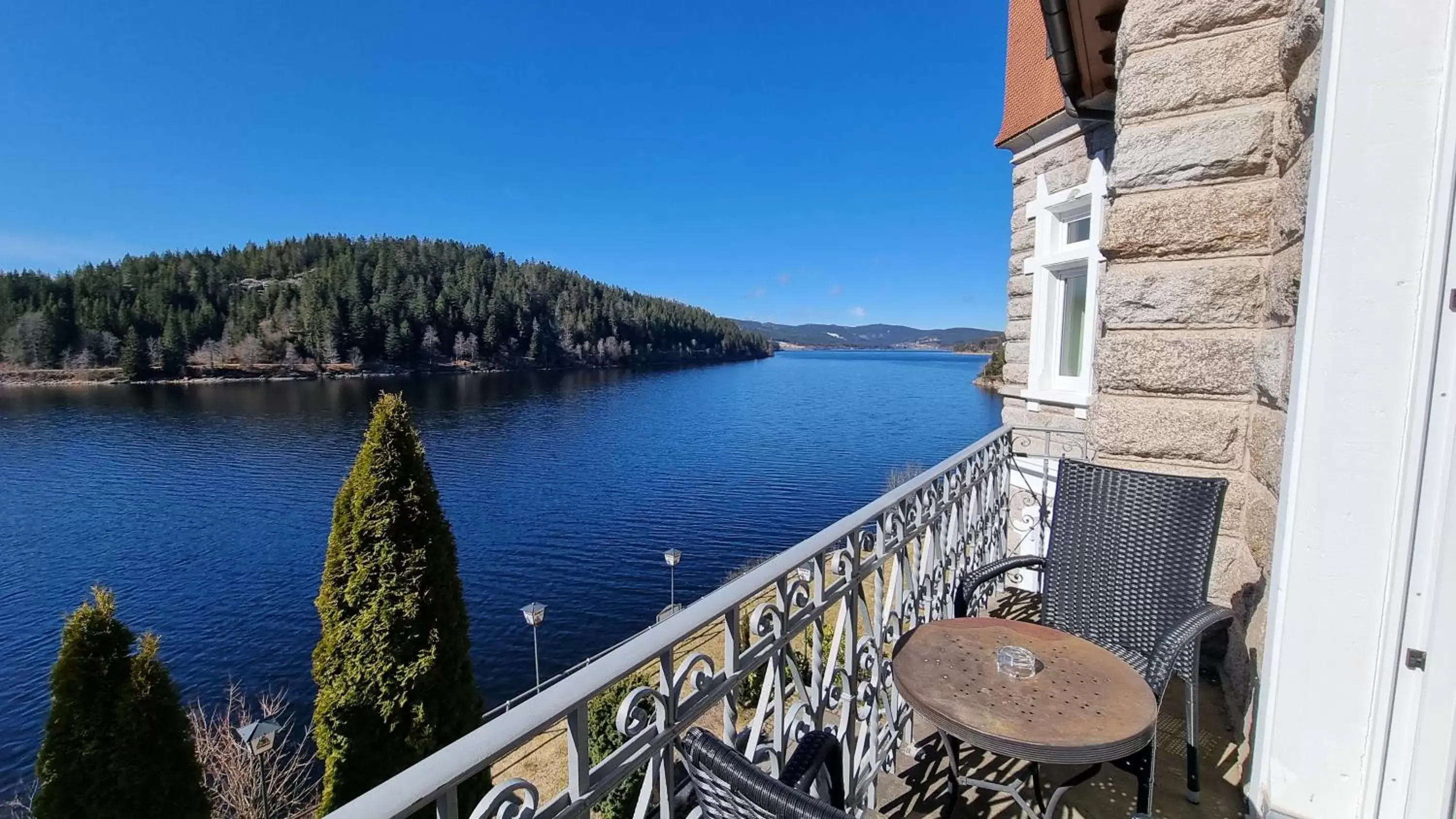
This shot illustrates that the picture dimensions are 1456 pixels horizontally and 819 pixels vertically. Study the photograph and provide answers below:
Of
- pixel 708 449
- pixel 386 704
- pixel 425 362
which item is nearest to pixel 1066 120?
pixel 386 704

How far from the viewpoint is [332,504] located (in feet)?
61.1

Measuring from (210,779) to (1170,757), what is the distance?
50.0ft

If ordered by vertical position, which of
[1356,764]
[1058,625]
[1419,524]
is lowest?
[1058,625]

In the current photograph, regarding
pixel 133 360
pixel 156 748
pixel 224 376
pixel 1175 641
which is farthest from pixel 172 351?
pixel 1175 641

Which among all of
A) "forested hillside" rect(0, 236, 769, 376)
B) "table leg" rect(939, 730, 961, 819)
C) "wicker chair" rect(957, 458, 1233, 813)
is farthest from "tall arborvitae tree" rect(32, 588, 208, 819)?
"forested hillside" rect(0, 236, 769, 376)

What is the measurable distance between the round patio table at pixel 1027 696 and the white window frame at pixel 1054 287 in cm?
265

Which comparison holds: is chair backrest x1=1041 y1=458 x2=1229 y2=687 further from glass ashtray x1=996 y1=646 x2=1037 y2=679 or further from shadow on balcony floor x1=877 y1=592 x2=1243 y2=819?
glass ashtray x1=996 y1=646 x2=1037 y2=679

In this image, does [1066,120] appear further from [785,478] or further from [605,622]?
[785,478]

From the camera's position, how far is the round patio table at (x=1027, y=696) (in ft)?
4.49

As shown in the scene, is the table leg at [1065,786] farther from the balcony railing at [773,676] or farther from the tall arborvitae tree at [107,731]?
the tall arborvitae tree at [107,731]

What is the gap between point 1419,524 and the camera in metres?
1.12

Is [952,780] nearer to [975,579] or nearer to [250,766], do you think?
[975,579]

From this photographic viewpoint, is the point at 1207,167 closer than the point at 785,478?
Yes

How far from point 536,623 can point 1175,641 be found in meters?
12.1
